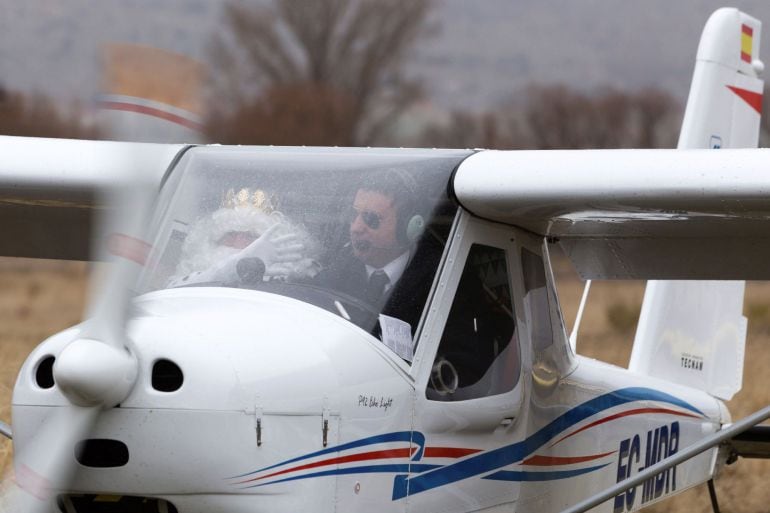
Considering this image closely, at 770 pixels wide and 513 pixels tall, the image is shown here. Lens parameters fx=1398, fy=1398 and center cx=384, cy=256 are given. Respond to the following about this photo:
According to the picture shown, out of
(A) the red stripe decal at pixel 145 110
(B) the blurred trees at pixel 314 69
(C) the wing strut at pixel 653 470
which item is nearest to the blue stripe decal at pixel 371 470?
(C) the wing strut at pixel 653 470

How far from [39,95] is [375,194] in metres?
29.4

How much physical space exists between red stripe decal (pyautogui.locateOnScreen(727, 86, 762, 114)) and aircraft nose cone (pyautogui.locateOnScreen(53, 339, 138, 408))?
533 cm

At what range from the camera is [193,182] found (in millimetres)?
6121

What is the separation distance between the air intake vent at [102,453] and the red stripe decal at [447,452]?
1346 mm

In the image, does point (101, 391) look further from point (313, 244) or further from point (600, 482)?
point (600, 482)

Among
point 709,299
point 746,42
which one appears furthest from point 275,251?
point 746,42

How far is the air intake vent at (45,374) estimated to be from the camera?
4.91 metres

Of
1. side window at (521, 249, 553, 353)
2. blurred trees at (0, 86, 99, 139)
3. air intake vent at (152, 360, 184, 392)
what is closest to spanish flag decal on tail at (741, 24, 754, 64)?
side window at (521, 249, 553, 353)

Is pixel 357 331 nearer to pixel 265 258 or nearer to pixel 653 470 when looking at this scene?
pixel 265 258

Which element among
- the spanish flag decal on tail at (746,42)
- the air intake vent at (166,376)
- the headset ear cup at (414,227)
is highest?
the spanish flag decal on tail at (746,42)

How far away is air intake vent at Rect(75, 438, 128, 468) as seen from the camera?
4.88 m

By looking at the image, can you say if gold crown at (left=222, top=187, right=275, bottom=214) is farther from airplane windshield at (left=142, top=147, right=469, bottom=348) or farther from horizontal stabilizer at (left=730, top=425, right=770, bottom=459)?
horizontal stabilizer at (left=730, top=425, right=770, bottom=459)

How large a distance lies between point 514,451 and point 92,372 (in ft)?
7.85

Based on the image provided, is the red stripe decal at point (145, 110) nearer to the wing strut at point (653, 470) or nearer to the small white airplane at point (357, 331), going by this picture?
the small white airplane at point (357, 331)
